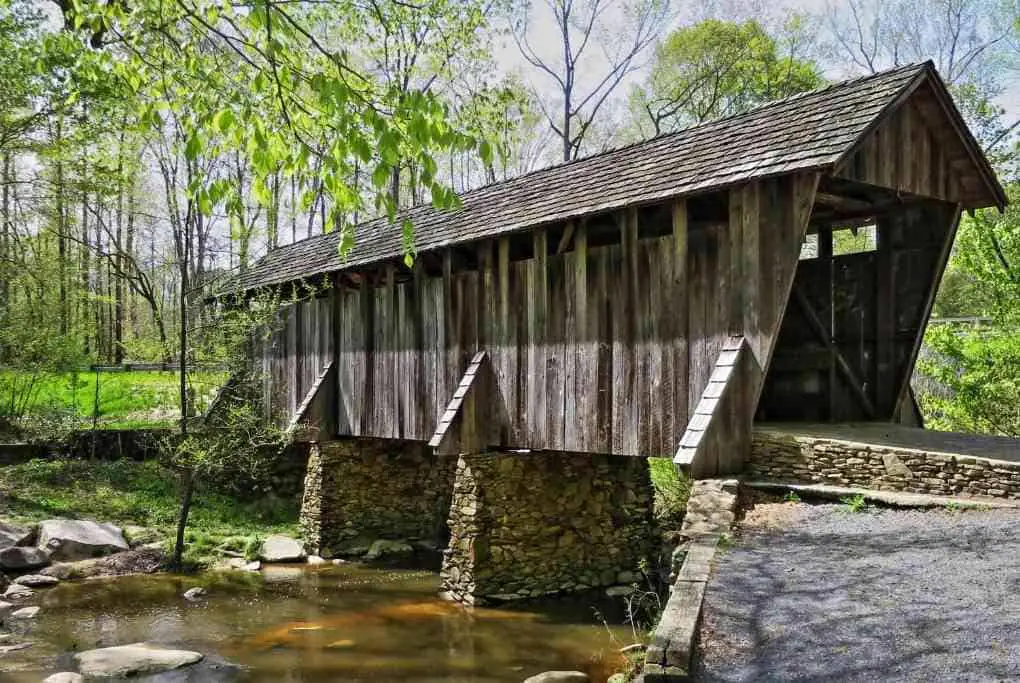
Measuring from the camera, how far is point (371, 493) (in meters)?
14.7

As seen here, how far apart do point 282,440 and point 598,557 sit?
226 inches

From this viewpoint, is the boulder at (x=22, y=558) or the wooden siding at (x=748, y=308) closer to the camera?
the wooden siding at (x=748, y=308)

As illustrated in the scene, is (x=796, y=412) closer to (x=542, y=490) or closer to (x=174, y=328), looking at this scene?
(x=542, y=490)

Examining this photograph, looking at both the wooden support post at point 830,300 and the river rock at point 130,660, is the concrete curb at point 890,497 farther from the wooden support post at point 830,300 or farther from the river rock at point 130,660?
the river rock at point 130,660

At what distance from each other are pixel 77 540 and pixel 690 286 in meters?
10.5

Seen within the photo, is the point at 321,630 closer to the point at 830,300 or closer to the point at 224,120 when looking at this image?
the point at 830,300

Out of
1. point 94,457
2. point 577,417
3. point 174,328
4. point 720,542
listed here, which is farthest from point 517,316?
point 94,457

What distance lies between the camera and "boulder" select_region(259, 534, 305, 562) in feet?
45.3

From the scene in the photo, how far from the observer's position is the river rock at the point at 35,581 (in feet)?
38.4

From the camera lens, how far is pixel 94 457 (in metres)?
16.9

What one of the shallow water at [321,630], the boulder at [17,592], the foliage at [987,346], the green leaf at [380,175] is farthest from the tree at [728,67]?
the green leaf at [380,175]

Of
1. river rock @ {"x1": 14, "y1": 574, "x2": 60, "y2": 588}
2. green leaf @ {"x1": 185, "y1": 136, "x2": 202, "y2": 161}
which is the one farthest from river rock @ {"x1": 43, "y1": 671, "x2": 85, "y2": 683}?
green leaf @ {"x1": 185, "y1": 136, "x2": 202, "y2": 161}

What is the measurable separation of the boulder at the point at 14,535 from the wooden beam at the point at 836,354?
1201 cm

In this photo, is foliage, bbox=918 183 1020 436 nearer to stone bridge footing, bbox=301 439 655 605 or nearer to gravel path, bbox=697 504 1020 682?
stone bridge footing, bbox=301 439 655 605
